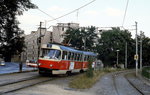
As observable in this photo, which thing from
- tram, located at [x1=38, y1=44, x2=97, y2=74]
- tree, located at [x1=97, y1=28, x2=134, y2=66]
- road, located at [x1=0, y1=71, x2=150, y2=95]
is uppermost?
tree, located at [x1=97, y1=28, x2=134, y2=66]

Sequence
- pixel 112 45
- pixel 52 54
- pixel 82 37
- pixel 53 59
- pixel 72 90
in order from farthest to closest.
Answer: pixel 82 37 → pixel 112 45 → pixel 52 54 → pixel 53 59 → pixel 72 90

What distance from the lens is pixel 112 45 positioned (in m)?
81.1

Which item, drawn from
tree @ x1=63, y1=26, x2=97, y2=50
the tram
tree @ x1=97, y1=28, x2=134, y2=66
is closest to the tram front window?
the tram

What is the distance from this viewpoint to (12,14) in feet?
99.2

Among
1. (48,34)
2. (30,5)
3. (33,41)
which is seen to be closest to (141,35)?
(48,34)

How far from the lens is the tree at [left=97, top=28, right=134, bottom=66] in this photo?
7969cm

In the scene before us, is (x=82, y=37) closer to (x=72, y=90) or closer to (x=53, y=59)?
(x=53, y=59)

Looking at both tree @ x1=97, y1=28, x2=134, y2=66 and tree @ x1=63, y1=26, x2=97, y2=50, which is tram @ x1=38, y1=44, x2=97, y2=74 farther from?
tree @ x1=63, y1=26, x2=97, y2=50

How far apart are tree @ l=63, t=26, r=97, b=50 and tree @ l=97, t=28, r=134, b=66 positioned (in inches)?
121

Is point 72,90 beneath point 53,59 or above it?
beneath

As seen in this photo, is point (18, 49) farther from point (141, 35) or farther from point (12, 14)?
point (141, 35)

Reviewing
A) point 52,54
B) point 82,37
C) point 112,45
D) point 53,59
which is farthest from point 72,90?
Result: point 82,37

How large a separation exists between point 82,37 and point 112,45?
9.52 meters

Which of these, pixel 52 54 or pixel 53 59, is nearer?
pixel 53 59
